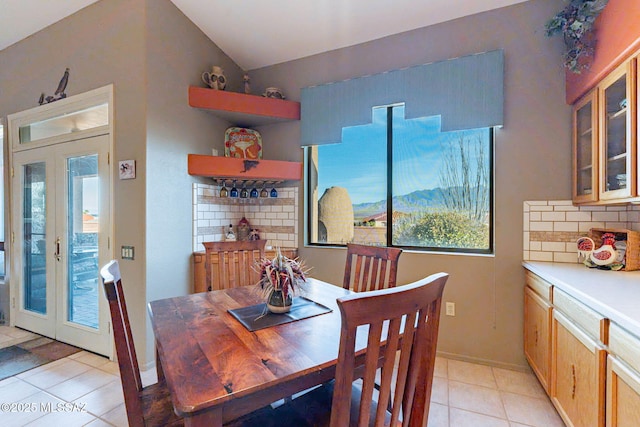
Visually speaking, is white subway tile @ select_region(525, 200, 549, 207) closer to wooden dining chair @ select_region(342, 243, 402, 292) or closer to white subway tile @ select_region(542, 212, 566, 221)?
white subway tile @ select_region(542, 212, 566, 221)

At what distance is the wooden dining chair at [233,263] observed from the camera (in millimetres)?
2193

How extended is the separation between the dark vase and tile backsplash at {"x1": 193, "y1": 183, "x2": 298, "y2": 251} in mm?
1741

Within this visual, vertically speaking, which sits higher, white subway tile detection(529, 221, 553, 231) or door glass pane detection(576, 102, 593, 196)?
door glass pane detection(576, 102, 593, 196)

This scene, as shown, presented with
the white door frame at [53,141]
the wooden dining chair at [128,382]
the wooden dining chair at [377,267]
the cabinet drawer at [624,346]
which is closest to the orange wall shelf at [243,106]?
the white door frame at [53,141]

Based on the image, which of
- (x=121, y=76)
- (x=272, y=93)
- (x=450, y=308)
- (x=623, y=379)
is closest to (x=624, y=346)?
(x=623, y=379)

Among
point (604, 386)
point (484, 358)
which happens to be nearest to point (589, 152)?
point (604, 386)

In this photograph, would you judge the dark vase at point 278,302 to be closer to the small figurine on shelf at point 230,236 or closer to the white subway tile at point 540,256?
the small figurine on shelf at point 230,236

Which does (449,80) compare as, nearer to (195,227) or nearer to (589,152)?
(589,152)

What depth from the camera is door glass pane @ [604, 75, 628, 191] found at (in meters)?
1.78

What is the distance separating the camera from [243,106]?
10.3 ft

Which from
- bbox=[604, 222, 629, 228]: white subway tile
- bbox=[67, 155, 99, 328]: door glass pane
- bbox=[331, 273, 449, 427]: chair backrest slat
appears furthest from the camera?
bbox=[67, 155, 99, 328]: door glass pane

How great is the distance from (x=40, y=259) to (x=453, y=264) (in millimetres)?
4213

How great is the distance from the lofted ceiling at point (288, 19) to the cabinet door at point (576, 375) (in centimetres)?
251

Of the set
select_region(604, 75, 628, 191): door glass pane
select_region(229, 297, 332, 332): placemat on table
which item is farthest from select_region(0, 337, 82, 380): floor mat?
select_region(604, 75, 628, 191): door glass pane
